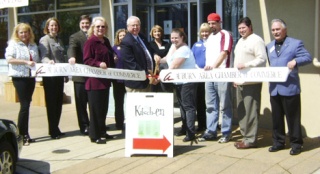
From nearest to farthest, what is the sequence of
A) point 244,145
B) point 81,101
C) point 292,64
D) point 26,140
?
point 292,64
point 244,145
point 26,140
point 81,101

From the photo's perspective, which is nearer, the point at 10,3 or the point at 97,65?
the point at 97,65

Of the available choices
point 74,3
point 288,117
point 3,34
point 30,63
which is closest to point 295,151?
point 288,117

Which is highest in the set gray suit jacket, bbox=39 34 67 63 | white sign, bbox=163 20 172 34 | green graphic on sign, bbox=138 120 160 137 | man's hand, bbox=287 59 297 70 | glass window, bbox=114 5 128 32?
glass window, bbox=114 5 128 32

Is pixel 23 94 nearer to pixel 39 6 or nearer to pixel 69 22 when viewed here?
pixel 69 22

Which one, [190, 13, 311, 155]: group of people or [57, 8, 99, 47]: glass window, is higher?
[57, 8, 99, 47]: glass window

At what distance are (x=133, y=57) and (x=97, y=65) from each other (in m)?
0.58

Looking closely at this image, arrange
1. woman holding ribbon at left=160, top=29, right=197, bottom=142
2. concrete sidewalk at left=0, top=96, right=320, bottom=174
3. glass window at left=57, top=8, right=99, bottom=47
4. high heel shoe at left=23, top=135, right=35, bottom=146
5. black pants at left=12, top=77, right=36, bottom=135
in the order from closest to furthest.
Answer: concrete sidewalk at left=0, top=96, right=320, bottom=174
woman holding ribbon at left=160, top=29, right=197, bottom=142
black pants at left=12, top=77, right=36, bottom=135
high heel shoe at left=23, top=135, right=35, bottom=146
glass window at left=57, top=8, right=99, bottom=47

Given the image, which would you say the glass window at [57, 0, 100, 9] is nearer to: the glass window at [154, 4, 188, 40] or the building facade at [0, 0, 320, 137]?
the building facade at [0, 0, 320, 137]

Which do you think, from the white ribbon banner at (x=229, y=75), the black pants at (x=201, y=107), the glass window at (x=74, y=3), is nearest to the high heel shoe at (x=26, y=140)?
the white ribbon banner at (x=229, y=75)

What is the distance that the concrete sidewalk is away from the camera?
535 cm

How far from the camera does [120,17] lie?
34.1 ft

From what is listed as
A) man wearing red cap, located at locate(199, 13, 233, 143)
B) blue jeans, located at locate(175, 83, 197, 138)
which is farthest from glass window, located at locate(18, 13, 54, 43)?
man wearing red cap, located at locate(199, 13, 233, 143)

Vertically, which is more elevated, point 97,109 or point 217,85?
point 217,85

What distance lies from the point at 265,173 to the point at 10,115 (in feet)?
21.8
